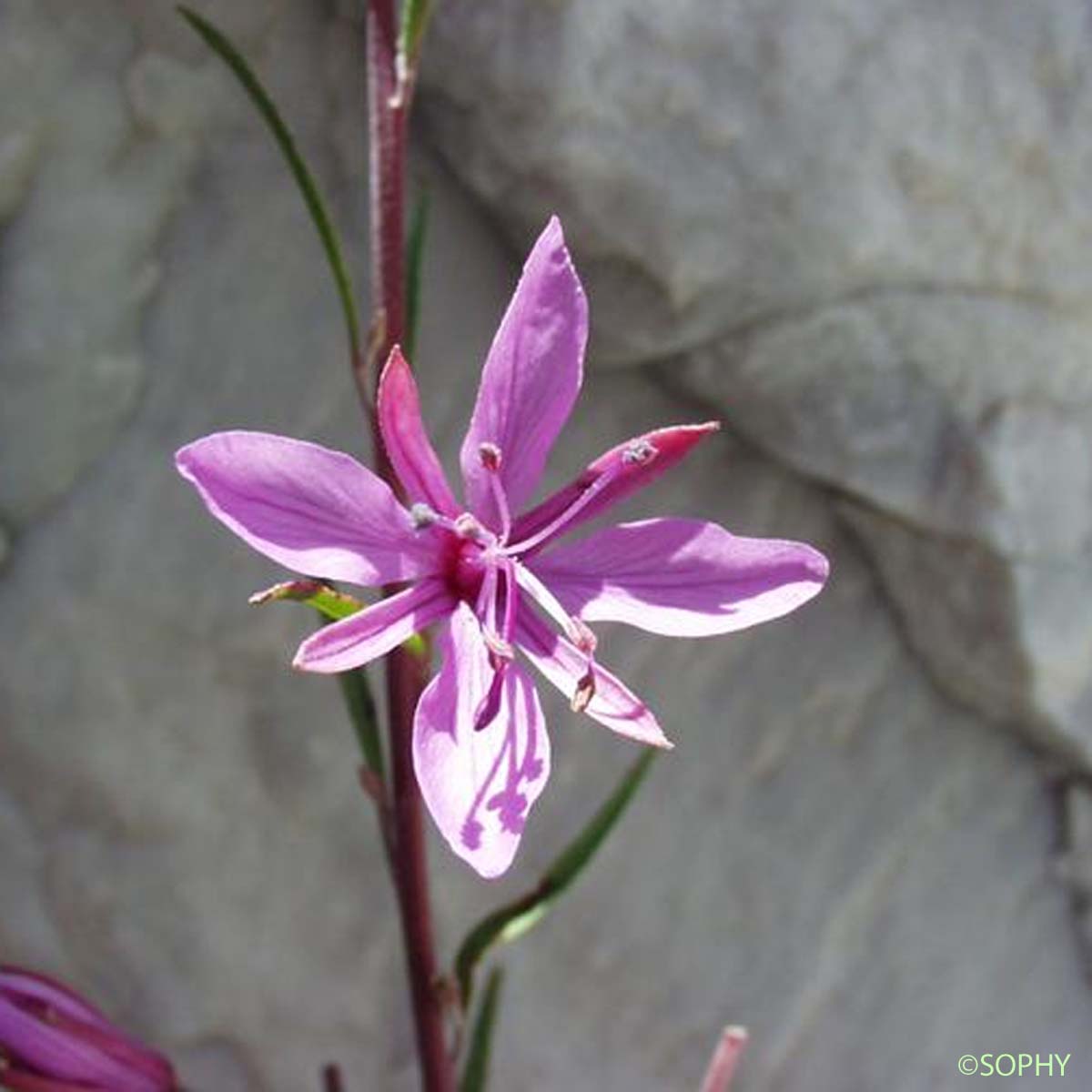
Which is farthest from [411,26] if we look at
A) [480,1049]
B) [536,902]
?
[480,1049]

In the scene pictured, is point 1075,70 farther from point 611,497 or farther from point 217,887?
point 217,887

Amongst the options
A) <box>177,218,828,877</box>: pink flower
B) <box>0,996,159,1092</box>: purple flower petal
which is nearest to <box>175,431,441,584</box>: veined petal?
<box>177,218,828,877</box>: pink flower

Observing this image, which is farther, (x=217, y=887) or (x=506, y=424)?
(x=217, y=887)

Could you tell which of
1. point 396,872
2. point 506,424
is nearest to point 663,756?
point 396,872

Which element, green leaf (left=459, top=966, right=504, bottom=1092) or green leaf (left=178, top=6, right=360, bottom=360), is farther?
green leaf (left=459, top=966, right=504, bottom=1092)

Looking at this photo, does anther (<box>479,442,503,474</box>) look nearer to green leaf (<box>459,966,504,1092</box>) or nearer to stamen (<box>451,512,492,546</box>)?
stamen (<box>451,512,492,546</box>)

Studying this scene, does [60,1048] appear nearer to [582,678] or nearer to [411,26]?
[582,678]
